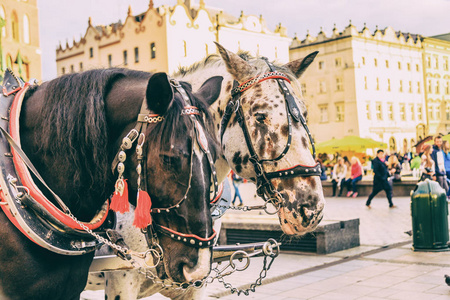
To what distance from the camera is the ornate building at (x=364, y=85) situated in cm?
5575

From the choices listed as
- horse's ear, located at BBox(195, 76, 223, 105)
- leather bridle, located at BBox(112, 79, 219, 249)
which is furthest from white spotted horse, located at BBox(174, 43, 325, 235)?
leather bridle, located at BBox(112, 79, 219, 249)

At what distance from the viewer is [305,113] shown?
3193mm

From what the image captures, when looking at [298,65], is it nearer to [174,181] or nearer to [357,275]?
[174,181]

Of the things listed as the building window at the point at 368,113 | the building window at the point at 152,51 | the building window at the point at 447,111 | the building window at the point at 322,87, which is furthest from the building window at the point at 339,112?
the building window at the point at 152,51

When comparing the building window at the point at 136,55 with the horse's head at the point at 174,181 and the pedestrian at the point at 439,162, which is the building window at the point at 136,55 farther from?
the horse's head at the point at 174,181

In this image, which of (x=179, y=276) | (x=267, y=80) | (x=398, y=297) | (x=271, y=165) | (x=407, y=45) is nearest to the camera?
(x=179, y=276)

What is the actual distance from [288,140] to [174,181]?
109 cm

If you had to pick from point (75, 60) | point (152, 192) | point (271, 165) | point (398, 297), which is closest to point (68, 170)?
point (152, 192)

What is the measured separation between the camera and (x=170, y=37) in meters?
40.5

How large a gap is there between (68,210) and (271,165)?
127 cm

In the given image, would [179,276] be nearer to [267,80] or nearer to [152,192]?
[152,192]

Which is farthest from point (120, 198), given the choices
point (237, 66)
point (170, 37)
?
point (170, 37)

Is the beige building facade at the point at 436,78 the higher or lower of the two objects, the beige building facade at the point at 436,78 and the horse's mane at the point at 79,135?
the higher

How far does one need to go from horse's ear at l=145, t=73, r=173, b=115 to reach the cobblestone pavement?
3972 millimetres
